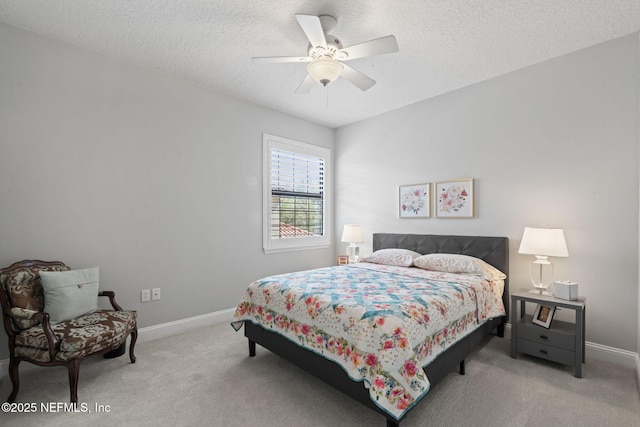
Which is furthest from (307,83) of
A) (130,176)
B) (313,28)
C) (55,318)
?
(55,318)

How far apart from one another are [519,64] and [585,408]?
2.99 meters

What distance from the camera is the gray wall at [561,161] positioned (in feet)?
8.34

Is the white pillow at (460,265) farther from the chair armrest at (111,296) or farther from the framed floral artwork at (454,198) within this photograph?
the chair armrest at (111,296)

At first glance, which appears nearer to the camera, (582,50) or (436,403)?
(436,403)

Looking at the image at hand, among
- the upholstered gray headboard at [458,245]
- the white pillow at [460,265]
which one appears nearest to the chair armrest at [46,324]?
the white pillow at [460,265]

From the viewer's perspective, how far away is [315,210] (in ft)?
15.9

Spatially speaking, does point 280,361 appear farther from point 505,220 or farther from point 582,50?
point 582,50

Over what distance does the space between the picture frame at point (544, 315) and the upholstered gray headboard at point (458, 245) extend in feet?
1.45

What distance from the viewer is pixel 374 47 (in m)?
2.09

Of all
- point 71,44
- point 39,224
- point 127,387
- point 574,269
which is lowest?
point 127,387

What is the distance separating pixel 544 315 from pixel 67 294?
395 centimetres

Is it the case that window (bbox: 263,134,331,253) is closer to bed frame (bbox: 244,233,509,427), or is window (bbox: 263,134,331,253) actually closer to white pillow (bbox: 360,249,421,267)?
bed frame (bbox: 244,233,509,427)

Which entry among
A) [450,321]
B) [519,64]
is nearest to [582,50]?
[519,64]

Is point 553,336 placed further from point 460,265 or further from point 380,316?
point 380,316
